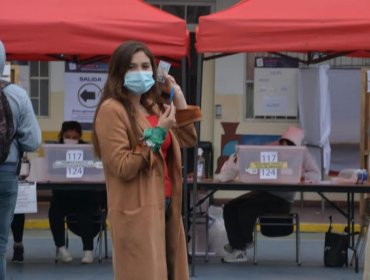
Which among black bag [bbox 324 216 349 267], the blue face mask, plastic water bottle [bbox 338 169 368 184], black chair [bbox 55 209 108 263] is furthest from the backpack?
black bag [bbox 324 216 349 267]

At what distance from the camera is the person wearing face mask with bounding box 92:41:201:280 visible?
13.9ft

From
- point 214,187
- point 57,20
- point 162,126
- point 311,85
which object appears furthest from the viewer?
point 311,85

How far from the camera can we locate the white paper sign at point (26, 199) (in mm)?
8062

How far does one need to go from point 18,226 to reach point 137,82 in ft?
15.7

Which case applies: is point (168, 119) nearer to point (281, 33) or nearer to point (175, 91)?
point (175, 91)

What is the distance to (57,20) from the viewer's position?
7.75m

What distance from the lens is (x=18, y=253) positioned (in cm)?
881

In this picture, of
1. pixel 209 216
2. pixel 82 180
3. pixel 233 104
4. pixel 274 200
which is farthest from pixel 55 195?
pixel 233 104

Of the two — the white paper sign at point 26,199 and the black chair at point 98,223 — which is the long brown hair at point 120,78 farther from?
the black chair at point 98,223

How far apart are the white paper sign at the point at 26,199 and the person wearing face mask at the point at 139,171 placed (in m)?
3.84

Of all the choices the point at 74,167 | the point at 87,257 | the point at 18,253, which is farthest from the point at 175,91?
the point at 18,253

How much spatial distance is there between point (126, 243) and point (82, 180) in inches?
165

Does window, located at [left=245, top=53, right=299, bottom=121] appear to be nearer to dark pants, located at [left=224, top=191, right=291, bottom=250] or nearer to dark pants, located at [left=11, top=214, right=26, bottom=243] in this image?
dark pants, located at [left=224, top=191, right=291, bottom=250]

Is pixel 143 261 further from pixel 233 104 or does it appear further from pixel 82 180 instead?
pixel 233 104
